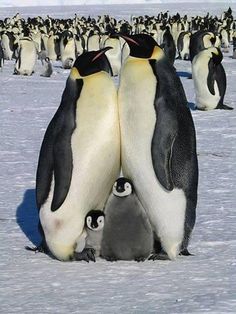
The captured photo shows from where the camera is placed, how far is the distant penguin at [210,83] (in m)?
10.6

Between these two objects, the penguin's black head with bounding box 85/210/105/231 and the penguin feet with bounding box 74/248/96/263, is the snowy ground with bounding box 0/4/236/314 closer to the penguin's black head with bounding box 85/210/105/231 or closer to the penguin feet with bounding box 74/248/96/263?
the penguin feet with bounding box 74/248/96/263

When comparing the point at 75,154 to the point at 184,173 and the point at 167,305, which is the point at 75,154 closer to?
the point at 184,173

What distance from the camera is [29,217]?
4.63 m

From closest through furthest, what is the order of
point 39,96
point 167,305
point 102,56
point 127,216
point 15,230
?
1. point 167,305
2. point 127,216
3. point 102,56
4. point 15,230
5. point 39,96

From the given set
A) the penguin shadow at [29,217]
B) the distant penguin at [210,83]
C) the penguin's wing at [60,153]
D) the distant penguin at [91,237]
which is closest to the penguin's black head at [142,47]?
the penguin's wing at [60,153]

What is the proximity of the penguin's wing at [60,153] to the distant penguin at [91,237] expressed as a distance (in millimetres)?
178

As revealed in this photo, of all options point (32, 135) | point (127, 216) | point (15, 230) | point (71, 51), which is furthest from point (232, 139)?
point (71, 51)

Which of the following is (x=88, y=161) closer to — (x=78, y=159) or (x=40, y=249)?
(x=78, y=159)

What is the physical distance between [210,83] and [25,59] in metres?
7.33

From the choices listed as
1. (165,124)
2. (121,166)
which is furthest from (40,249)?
(165,124)

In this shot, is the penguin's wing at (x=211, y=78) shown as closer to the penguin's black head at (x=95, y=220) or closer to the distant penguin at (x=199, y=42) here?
the distant penguin at (x=199, y=42)

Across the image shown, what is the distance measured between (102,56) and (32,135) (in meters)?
→ 4.58

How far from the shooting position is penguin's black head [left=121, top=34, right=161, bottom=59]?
376 cm

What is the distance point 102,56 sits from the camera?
3.86 meters
